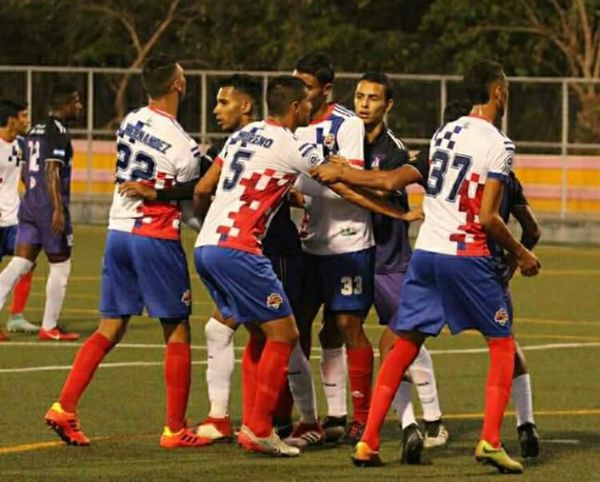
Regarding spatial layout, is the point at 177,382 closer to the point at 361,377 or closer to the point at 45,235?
the point at 361,377

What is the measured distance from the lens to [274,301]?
1203 cm

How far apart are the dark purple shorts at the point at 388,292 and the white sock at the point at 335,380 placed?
40 centimetres

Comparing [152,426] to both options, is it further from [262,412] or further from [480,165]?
[480,165]

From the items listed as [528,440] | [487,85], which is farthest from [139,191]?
[528,440]

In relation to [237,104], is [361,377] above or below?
below

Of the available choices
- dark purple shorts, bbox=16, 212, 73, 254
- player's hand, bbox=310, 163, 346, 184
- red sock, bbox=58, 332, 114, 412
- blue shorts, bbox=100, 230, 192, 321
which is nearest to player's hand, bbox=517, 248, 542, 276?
player's hand, bbox=310, 163, 346, 184

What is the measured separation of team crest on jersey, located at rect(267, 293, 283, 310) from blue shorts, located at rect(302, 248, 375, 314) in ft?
2.49

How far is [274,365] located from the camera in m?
12.1

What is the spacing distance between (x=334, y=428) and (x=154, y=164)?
187 centimetres

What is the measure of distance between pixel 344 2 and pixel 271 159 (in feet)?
113

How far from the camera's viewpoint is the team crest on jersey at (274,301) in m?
12.0

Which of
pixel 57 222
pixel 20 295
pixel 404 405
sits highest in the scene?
pixel 57 222

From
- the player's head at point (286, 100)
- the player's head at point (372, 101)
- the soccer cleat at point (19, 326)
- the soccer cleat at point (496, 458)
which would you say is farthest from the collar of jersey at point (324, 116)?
the soccer cleat at point (19, 326)

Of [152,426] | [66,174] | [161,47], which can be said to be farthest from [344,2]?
[152,426]
